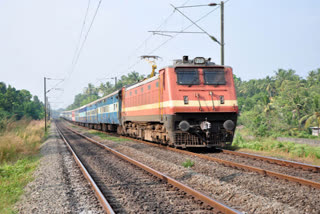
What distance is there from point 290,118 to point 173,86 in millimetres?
36279

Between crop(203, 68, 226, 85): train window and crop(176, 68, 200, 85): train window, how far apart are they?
391 millimetres

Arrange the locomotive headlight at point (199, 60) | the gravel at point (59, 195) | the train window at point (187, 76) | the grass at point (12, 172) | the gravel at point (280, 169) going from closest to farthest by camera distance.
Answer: the gravel at point (59, 195)
the grass at point (12, 172)
the gravel at point (280, 169)
the train window at point (187, 76)
the locomotive headlight at point (199, 60)

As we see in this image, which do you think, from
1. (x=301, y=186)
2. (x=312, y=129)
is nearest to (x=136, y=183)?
(x=301, y=186)

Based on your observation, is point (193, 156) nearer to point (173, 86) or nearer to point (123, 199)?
point (173, 86)

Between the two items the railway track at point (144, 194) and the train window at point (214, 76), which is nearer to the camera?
the railway track at point (144, 194)

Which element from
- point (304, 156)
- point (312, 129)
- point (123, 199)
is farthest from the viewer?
point (312, 129)

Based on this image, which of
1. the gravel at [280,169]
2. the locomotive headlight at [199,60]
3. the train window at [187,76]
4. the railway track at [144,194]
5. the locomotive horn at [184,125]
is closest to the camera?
the railway track at [144,194]

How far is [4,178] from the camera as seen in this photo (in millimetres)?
9578

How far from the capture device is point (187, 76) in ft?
42.2

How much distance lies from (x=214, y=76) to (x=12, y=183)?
8.46 meters

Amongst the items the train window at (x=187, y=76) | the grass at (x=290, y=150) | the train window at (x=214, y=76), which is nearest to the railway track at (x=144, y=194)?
the train window at (x=187, y=76)

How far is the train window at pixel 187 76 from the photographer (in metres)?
12.7

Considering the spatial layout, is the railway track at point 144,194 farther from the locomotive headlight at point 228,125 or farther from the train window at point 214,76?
the train window at point 214,76

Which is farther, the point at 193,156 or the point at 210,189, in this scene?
the point at 193,156
